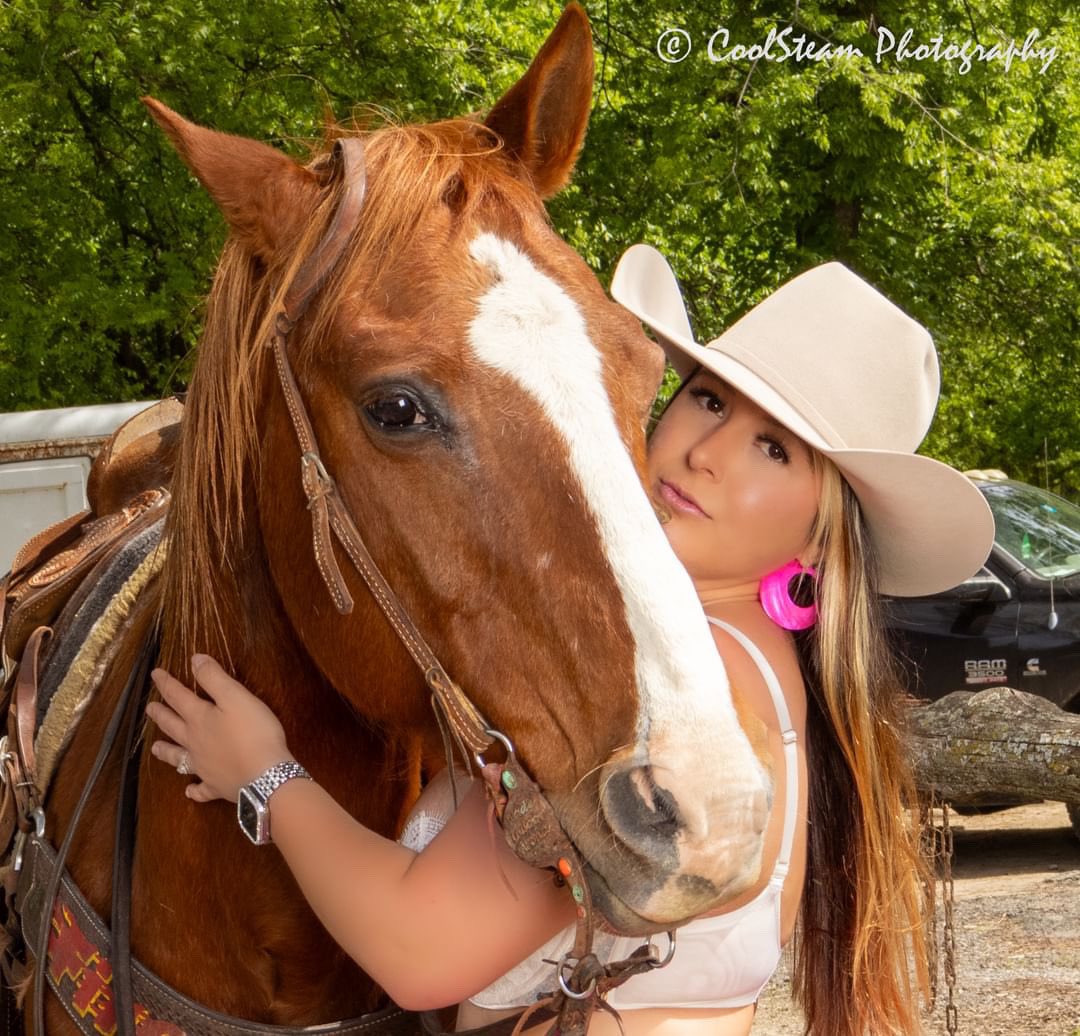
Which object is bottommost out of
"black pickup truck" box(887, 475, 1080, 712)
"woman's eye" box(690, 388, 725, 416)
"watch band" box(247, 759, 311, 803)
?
"black pickup truck" box(887, 475, 1080, 712)

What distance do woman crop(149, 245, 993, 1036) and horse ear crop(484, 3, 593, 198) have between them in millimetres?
260

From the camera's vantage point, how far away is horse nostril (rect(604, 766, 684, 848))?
139cm

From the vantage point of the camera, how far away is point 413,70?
8.84 meters

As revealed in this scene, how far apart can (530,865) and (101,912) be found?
0.89 m

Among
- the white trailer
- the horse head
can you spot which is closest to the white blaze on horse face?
the horse head

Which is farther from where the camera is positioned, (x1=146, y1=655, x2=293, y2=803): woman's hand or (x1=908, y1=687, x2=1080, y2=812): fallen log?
(x1=908, y1=687, x2=1080, y2=812): fallen log

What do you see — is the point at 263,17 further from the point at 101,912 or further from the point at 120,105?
the point at 101,912

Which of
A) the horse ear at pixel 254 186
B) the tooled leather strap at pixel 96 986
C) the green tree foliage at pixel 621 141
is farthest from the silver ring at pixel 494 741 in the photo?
the green tree foliage at pixel 621 141

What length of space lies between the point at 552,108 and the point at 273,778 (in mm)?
1101

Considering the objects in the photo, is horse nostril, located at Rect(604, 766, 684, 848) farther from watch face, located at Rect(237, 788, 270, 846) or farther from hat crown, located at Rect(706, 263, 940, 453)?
hat crown, located at Rect(706, 263, 940, 453)

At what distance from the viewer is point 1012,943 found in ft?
19.0

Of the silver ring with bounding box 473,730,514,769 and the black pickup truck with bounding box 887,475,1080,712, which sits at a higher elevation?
the silver ring with bounding box 473,730,514,769

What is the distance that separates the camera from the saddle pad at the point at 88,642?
7.66 ft

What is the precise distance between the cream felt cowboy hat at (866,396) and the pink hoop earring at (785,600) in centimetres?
15
